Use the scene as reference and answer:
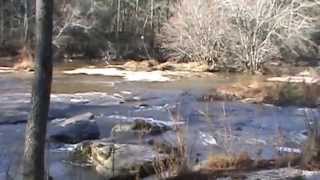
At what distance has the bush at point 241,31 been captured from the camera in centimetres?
3859

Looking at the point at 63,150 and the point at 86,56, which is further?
the point at 86,56

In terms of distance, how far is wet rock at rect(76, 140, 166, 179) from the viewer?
10.0m

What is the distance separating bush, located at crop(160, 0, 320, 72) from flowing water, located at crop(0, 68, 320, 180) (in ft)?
13.3

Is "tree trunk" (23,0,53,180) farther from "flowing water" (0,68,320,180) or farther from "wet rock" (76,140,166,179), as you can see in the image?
"wet rock" (76,140,166,179)

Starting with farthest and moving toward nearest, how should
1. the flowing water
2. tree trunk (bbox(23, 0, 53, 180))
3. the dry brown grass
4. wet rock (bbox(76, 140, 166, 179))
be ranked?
the flowing water
wet rock (bbox(76, 140, 166, 179))
the dry brown grass
tree trunk (bbox(23, 0, 53, 180))

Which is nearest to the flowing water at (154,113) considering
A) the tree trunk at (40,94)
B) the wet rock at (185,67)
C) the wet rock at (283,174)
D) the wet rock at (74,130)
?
the wet rock at (74,130)

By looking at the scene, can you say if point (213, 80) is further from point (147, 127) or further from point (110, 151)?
point (110, 151)

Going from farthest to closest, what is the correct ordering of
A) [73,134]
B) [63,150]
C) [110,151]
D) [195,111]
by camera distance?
[195,111] < [73,134] < [63,150] < [110,151]

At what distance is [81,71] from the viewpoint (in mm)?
38469

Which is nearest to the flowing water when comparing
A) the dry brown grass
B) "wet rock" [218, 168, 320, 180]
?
the dry brown grass

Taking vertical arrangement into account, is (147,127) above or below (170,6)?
below

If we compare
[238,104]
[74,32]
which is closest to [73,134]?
[238,104]

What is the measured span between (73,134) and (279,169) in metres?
7.46

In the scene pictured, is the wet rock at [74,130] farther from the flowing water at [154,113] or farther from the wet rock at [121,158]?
the wet rock at [121,158]
